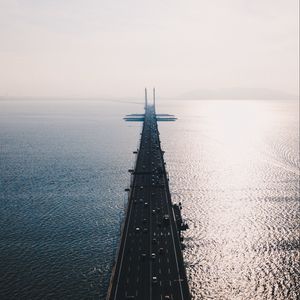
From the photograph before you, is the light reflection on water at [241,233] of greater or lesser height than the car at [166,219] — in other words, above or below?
below

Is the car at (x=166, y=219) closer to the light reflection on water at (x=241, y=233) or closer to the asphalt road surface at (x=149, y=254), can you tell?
the asphalt road surface at (x=149, y=254)

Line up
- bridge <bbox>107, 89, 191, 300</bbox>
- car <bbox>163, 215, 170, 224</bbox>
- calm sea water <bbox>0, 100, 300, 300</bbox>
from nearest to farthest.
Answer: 1. bridge <bbox>107, 89, 191, 300</bbox>
2. calm sea water <bbox>0, 100, 300, 300</bbox>
3. car <bbox>163, 215, 170, 224</bbox>

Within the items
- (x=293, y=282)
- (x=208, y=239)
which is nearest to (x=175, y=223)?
(x=208, y=239)

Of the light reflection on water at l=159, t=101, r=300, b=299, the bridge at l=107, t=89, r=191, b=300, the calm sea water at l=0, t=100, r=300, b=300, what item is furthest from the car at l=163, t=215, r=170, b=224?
the calm sea water at l=0, t=100, r=300, b=300

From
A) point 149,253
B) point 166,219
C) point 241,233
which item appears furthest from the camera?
point 241,233

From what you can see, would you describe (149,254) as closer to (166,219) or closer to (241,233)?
(166,219)

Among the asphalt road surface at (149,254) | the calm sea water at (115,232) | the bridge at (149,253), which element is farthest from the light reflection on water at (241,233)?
the asphalt road surface at (149,254)

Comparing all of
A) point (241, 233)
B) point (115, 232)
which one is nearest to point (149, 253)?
point (115, 232)

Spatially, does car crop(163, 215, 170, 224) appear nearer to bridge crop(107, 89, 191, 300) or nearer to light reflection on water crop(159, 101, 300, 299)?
bridge crop(107, 89, 191, 300)

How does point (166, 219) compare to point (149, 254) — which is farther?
point (166, 219)

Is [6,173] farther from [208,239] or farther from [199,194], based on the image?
[208,239]

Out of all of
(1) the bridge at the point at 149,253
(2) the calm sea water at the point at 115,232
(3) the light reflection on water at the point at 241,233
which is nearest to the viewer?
(1) the bridge at the point at 149,253
